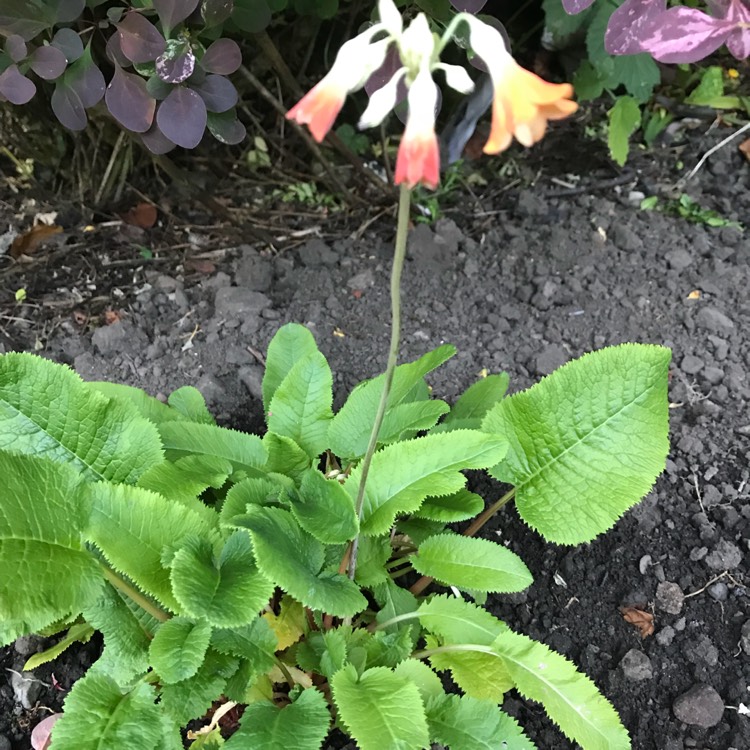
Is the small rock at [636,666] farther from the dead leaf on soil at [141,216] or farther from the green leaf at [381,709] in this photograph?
the dead leaf on soil at [141,216]

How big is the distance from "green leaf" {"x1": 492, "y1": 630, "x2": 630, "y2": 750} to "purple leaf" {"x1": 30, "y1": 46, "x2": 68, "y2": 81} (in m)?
1.34

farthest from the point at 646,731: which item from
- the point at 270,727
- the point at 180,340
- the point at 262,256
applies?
the point at 262,256

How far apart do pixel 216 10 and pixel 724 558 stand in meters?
1.55

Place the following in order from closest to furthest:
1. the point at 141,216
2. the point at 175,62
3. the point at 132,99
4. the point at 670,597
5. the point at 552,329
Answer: the point at 175,62, the point at 132,99, the point at 670,597, the point at 552,329, the point at 141,216

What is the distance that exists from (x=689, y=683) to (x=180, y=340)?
150 cm

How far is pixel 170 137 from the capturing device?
1501 mm

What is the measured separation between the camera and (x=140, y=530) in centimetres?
124

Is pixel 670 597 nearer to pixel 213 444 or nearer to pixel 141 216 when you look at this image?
pixel 213 444

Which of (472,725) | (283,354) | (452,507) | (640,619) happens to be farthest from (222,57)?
(640,619)

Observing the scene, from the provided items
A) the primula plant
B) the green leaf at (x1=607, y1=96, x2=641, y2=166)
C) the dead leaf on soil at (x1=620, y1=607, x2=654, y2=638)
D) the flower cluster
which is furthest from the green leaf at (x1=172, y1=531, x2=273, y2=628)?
the green leaf at (x1=607, y1=96, x2=641, y2=166)

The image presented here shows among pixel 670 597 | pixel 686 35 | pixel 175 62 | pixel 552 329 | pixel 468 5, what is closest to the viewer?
pixel 686 35

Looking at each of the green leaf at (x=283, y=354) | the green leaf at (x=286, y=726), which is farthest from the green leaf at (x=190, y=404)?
the green leaf at (x=286, y=726)

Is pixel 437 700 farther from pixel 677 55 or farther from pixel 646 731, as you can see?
pixel 677 55

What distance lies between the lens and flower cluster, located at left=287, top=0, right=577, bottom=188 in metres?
0.70
